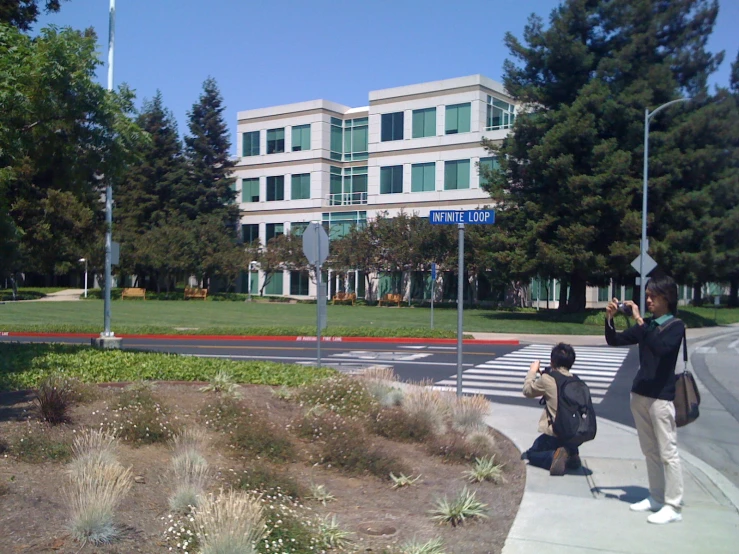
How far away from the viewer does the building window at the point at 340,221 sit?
6047 centimetres

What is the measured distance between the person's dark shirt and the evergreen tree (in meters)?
62.0

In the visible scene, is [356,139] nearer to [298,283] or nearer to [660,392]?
[298,283]

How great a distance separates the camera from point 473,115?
5362 cm

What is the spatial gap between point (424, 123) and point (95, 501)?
5296 centimetres

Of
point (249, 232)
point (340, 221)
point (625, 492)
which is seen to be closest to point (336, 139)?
point (340, 221)

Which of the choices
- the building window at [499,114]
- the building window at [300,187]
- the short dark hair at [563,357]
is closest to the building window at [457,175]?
the building window at [499,114]

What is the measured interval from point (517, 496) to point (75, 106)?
819cm

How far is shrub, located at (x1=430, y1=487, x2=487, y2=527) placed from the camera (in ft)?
19.8

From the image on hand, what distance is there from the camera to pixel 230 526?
484 cm

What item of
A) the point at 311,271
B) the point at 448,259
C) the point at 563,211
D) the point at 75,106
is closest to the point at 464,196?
the point at 448,259

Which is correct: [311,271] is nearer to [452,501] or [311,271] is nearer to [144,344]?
[144,344]

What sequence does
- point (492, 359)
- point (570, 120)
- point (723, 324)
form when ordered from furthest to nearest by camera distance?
1. point (723, 324)
2. point (570, 120)
3. point (492, 359)

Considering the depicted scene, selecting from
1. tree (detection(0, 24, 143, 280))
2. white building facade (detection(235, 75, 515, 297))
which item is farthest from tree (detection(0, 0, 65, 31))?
white building facade (detection(235, 75, 515, 297))

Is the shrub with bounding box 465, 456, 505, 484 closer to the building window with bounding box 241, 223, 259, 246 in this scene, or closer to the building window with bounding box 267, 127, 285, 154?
the building window with bounding box 267, 127, 285, 154
